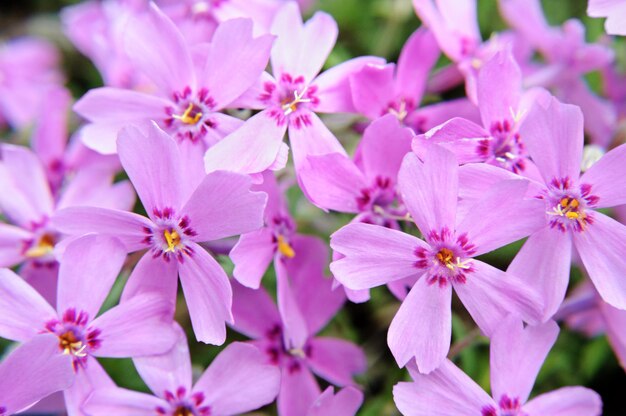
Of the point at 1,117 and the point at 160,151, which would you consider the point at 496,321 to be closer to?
the point at 160,151

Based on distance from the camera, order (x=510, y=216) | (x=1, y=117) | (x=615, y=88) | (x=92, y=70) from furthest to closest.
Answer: (x=92, y=70) < (x=1, y=117) < (x=615, y=88) < (x=510, y=216)

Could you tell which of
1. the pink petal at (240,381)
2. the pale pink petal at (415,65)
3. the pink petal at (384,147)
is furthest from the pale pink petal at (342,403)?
the pale pink petal at (415,65)

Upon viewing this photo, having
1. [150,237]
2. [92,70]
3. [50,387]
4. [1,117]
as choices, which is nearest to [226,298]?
[150,237]

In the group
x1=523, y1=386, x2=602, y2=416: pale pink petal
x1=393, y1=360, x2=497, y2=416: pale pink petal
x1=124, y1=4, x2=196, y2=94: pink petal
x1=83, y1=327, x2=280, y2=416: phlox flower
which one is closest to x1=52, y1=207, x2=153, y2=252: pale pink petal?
x1=83, y1=327, x2=280, y2=416: phlox flower

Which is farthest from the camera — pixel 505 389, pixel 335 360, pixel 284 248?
pixel 335 360

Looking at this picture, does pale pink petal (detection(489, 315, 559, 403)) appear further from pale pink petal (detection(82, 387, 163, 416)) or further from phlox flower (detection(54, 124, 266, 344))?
pale pink petal (detection(82, 387, 163, 416))

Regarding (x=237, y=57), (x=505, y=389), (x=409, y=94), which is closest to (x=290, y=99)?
(x=237, y=57)

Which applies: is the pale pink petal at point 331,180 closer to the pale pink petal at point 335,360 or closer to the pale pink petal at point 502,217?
the pale pink petal at point 502,217

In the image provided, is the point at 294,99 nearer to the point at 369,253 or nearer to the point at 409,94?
the point at 409,94
